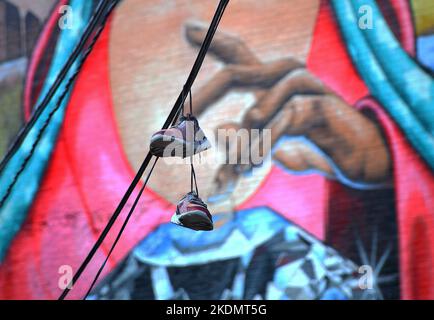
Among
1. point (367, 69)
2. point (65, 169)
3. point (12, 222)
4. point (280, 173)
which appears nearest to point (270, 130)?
point (280, 173)

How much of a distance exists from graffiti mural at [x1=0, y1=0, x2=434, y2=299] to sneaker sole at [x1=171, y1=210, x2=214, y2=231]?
2.52 metres

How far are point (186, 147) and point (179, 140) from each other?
0.12 m

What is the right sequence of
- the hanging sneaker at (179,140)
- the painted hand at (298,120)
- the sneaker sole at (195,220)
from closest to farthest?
the hanging sneaker at (179,140)
the sneaker sole at (195,220)
the painted hand at (298,120)

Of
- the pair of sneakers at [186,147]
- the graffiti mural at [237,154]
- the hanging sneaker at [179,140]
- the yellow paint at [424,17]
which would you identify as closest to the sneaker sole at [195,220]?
the pair of sneakers at [186,147]

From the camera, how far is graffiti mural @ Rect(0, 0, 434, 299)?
10312mm

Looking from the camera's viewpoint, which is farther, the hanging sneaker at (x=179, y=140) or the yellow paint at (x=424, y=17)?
the yellow paint at (x=424, y=17)

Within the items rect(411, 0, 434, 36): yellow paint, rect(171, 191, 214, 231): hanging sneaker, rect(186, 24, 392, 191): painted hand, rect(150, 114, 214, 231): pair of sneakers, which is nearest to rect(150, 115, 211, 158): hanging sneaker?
rect(150, 114, 214, 231): pair of sneakers

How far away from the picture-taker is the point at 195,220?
820cm

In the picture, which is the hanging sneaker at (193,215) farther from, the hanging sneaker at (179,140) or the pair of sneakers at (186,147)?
the hanging sneaker at (179,140)

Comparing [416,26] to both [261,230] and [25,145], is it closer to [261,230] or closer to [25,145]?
[261,230]

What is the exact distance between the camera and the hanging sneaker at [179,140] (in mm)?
7629

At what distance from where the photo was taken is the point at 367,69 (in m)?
10.6

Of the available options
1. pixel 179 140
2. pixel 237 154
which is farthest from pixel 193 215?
pixel 237 154

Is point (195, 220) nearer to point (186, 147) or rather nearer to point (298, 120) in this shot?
point (186, 147)
